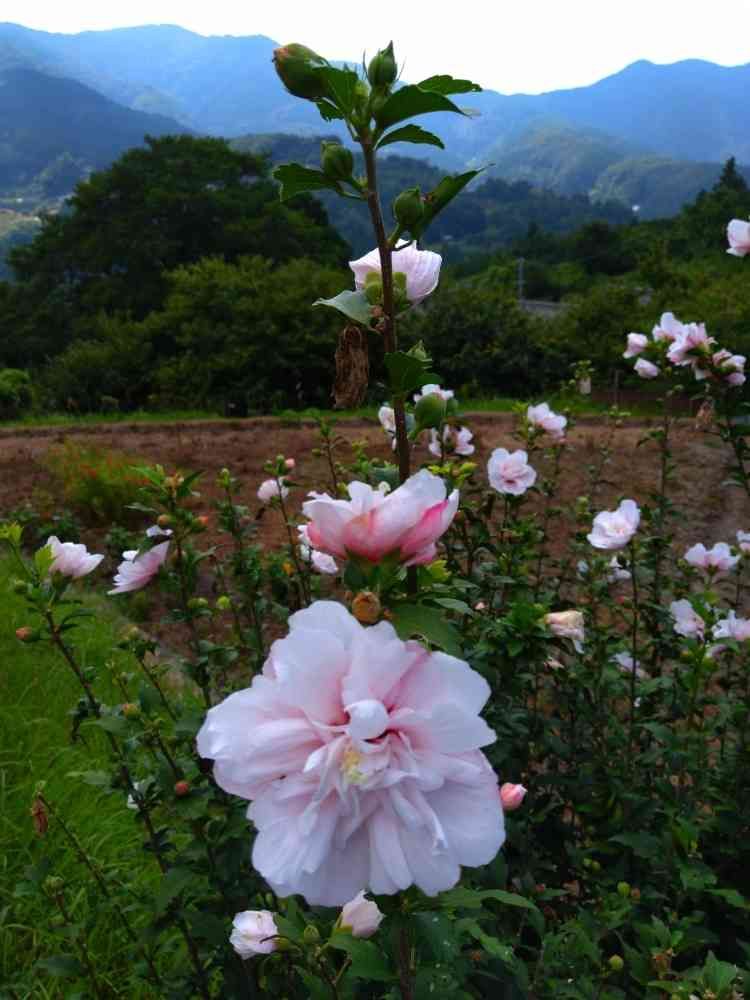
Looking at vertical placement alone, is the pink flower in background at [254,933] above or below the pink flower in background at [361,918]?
below

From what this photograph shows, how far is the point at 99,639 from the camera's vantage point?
3.25 metres

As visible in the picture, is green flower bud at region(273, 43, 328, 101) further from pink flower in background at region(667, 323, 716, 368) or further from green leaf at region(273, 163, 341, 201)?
pink flower in background at region(667, 323, 716, 368)

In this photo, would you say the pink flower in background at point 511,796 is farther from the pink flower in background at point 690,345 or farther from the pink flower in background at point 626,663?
the pink flower in background at point 690,345

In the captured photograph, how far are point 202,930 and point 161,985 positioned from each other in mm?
241

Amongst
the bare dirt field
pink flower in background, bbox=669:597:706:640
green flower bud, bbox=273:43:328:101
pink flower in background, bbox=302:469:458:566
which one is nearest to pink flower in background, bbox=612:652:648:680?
pink flower in background, bbox=669:597:706:640

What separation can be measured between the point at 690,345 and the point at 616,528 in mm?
566

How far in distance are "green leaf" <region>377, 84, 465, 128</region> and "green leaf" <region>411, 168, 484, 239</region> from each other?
2.3 inches

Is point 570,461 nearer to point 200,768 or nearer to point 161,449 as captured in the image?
point 161,449

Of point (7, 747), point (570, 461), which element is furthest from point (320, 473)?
point (7, 747)

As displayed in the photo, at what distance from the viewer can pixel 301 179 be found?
76cm

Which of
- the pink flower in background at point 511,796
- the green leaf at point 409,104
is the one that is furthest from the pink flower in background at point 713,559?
the green leaf at point 409,104

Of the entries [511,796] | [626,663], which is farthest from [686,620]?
[511,796]

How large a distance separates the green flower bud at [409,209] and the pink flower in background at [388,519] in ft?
0.85

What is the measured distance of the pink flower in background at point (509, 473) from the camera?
6.18ft
